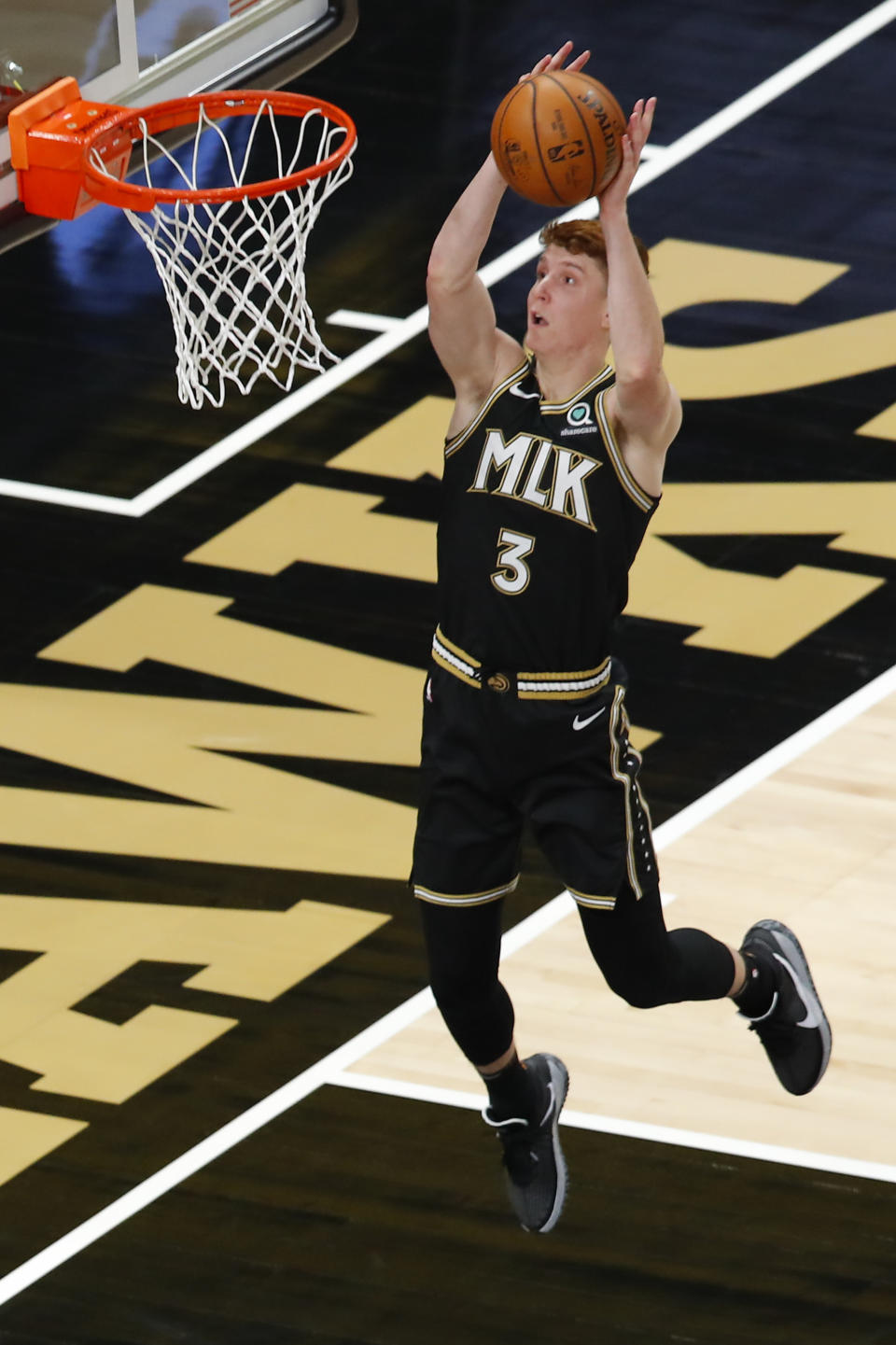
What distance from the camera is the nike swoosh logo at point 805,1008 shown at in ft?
26.1

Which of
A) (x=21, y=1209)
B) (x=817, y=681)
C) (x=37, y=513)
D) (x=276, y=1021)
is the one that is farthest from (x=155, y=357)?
(x=21, y=1209)

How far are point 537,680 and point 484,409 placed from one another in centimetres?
65

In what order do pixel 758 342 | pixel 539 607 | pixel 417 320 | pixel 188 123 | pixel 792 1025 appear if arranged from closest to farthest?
pixel 539 607 < pixel 792 1025 < pixel 188 123 < pixel 758 342 < pixel 417 320

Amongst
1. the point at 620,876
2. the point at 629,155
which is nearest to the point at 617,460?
the point at 629,155

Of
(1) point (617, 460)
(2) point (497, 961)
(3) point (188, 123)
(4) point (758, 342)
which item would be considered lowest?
(4) point (758, 342)

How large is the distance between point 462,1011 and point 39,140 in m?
4.03

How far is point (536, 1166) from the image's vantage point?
Answer: 7.63 metres

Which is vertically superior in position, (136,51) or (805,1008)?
(136,51)

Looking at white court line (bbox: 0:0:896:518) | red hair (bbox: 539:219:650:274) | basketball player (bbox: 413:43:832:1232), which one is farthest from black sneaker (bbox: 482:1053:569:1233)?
white court line (bbox: 0:0:896:518)

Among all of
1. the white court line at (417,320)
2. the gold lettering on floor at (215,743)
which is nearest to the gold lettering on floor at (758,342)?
the white court line at (417,320)

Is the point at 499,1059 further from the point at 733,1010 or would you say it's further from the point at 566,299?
the point at 566,299

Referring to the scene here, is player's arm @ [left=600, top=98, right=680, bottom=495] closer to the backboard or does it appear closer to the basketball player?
the basketball player

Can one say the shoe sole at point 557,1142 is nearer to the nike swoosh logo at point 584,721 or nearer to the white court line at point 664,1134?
the white court line at point 664,1134

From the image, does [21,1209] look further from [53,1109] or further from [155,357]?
[155,357]
